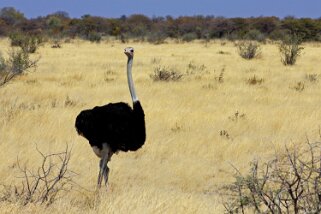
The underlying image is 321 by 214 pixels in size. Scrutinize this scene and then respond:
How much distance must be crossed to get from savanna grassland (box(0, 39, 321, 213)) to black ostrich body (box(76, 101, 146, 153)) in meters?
0.46

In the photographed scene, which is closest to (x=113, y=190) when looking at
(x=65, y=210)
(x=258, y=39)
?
(x=65, y=210)

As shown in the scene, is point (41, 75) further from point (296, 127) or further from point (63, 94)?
point (296, 127)

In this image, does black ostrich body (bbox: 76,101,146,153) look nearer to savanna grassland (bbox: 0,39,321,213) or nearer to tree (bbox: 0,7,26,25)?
savanna grassland (bbox: 0,39,321,213)

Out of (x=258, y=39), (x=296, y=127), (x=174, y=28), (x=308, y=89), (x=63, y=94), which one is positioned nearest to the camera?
(x=296, y=127)

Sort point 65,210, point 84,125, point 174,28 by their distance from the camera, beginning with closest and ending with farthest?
point 65,210
point 84,125
point 174,28

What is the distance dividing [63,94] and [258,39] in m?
32.4

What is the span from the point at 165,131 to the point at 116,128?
121 inches

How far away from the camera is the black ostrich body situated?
17.0ft

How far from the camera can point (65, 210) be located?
13.1 feet

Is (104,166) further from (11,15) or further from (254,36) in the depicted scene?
(11,15)

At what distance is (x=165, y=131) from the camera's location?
26.9 ft

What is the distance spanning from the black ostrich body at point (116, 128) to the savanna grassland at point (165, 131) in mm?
464

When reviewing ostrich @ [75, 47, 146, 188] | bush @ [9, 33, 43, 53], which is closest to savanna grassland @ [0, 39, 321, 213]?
ostrich @ [75, 47, 146, 188]

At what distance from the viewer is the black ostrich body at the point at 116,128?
17.0 feet
